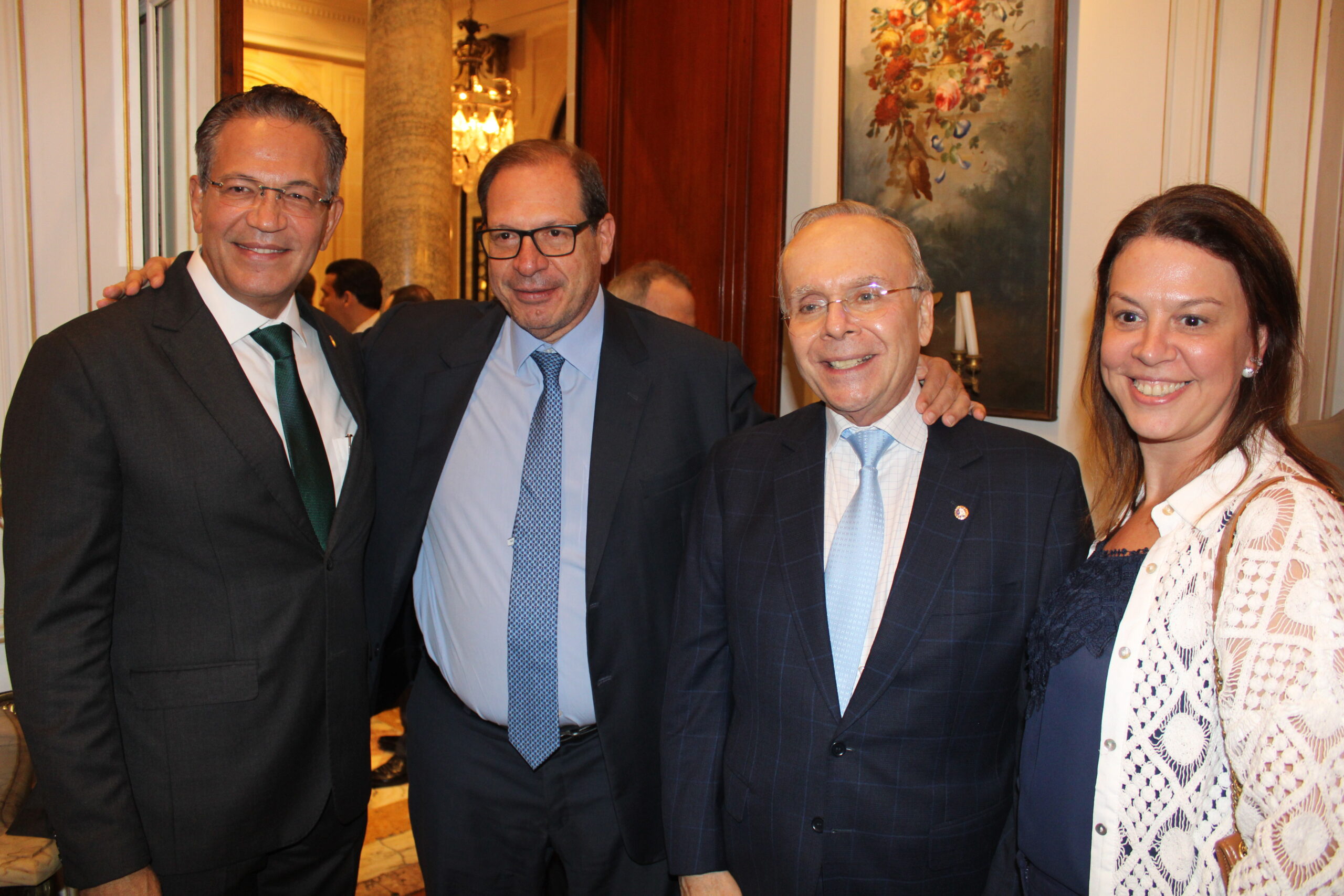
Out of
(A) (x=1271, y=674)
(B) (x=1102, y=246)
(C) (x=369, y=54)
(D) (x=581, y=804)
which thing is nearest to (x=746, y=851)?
(D) (x=581, y=804)

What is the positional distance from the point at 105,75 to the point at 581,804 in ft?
6.63

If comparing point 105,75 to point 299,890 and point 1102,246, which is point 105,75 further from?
point 1102,246

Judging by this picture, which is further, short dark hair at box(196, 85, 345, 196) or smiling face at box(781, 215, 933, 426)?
short dark hair at box(196, 85, 345, 196)

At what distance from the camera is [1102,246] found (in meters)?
3.30

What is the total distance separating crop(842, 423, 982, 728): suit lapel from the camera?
147 centimetres

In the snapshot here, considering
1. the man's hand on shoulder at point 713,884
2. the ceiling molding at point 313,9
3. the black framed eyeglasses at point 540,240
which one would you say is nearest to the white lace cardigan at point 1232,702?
the man's hand on shoulder at point 713,884

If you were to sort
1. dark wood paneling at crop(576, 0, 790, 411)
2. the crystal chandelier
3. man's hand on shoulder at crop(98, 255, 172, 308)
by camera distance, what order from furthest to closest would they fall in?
the crystal chandelier, dark wood paneling at crop(576, 0, 790, 411), man's hand on shoulder at crop(98, 255, 172, 308)

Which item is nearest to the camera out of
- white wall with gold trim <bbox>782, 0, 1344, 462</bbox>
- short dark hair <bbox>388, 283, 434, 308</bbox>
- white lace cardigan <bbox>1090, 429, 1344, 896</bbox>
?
white lace cardigan <bbox>1090, 429, 1344, 896</bbox>

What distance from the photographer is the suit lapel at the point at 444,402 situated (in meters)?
2.00

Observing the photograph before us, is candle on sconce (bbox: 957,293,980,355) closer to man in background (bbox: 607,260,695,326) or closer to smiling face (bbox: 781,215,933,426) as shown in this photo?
man in background (bbox: 607,260,695,326)

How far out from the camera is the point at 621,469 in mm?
1938

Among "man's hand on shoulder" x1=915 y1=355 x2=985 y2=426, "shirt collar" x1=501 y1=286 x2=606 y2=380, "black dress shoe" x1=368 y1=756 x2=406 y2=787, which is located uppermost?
"shirt collar" x1=501 y1=286 x2=606 y2=380

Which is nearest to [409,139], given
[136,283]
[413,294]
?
[413,294]

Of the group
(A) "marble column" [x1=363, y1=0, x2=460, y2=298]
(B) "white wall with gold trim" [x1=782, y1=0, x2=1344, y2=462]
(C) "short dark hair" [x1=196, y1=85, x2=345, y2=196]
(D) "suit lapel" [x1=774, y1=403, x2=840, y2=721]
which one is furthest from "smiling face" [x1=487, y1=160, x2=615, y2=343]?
(A) "marble column" [x1=363, y1=0, x2=460, y2=298]
